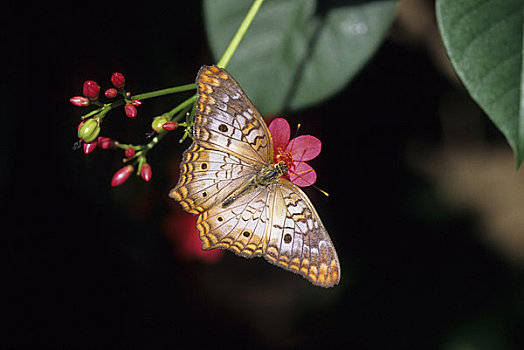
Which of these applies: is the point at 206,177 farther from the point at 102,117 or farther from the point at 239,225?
the point at 102,117

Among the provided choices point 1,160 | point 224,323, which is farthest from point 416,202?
point 1,160

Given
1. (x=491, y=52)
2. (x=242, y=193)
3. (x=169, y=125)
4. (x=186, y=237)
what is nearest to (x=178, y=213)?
(x=186, y=237)

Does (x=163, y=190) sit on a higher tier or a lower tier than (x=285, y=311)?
higher

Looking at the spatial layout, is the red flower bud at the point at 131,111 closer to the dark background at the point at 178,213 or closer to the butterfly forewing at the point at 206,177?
the butterfly forewing at the point at 206,177

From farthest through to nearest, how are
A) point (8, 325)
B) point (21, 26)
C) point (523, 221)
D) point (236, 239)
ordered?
point (523, 221), point (8, 325), point (21, 26), point (236, 239)

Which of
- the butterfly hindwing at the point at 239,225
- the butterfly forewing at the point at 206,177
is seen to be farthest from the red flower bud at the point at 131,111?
the butterfly hindwing at the point at 239,225

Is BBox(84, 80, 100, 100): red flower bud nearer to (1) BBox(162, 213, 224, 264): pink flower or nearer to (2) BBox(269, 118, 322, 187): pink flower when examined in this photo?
(2) BBox(269, 118, 322, 187): pink flower

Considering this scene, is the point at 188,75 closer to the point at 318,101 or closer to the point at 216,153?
the point at 318,101
